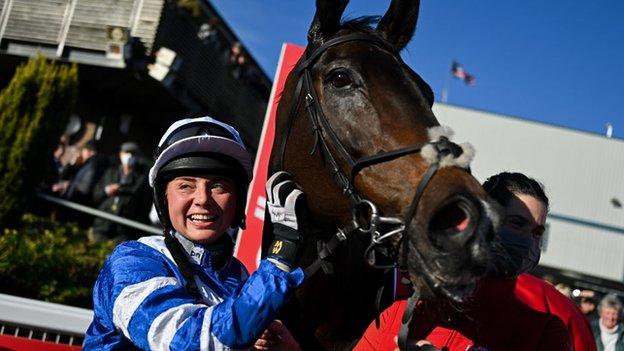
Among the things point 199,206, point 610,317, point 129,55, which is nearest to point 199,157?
point 199,206

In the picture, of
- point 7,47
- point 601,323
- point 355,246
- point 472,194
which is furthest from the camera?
point 7,47

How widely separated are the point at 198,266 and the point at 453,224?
877 mm

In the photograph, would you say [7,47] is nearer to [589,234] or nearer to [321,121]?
[321,121]

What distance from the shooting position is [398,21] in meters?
2.94

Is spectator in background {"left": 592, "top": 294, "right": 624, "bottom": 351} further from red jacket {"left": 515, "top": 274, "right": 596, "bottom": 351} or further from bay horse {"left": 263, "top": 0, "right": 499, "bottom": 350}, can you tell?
bay horse {"left": 263, "top": 0, "right": 499, "bottom": 350}

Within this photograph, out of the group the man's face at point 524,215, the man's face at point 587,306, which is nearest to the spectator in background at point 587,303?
the man's face at point 587,306

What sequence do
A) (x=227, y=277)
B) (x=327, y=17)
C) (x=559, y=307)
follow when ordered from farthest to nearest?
(x=559, y=307), (x=327, y=17), (x=227, y=277)

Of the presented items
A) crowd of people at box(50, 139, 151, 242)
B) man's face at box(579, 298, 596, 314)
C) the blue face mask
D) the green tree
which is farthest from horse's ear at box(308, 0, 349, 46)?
man's face at box(579, 298, 596, 314)

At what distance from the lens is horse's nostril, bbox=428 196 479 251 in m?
1.90

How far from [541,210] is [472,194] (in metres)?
0.85

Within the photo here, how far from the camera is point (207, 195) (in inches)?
93.4

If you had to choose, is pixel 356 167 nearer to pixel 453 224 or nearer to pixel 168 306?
pixel 453 224

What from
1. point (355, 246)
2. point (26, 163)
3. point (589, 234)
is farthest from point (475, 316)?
point (589, 234)

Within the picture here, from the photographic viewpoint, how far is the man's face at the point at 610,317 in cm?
754
